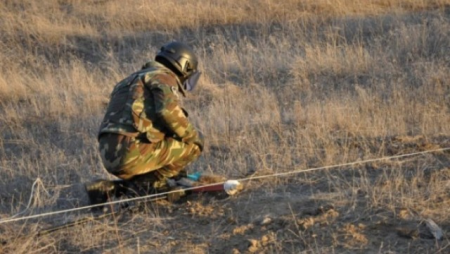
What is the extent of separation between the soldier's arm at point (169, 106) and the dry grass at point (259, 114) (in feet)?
1.90

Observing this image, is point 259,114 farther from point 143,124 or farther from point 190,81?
point 143,124

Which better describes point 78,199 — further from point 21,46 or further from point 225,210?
point 21,46

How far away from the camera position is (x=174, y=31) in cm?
1188

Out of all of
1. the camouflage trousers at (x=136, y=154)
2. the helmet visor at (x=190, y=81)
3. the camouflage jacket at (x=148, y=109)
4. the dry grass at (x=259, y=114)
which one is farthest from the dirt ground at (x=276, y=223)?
the helmet visor at (x=190, y=81)

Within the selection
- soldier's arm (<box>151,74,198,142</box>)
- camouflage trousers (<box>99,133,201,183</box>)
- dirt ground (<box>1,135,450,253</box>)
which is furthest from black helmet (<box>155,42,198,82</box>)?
dirt ground (<box>1,135,450,253</box>)

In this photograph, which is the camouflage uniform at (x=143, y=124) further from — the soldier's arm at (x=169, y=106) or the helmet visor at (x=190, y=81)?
the helmet visor at (x=190, y=81)

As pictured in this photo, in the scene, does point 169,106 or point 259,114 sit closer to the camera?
point 169,106

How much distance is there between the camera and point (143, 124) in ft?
16.6

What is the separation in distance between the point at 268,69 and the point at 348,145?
352 centimetres

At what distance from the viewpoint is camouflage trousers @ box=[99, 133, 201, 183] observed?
5047mm

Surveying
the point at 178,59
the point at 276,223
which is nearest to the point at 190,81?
the point at 178,59

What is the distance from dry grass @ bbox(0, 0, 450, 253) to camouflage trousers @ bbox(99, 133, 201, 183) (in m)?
0.35

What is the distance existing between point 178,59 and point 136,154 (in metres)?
0.79

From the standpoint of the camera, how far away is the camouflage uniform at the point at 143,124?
198 inches
